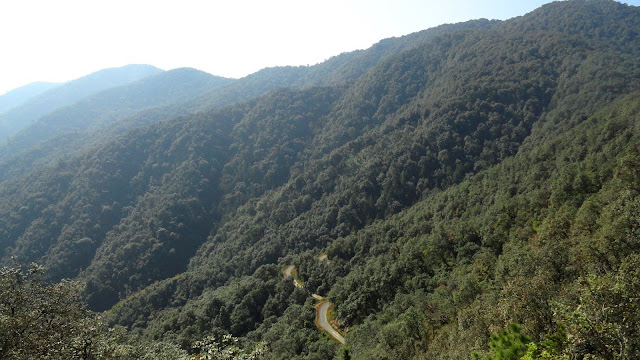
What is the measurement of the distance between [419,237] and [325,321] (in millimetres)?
35725

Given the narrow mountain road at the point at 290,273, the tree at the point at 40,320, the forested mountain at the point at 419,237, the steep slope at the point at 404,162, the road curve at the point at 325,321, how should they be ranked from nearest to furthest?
the tree at the point at 40,320 → the forested mountain at the point at 419,237 → the road curve at the point at 325,321 → the narrow mountain road at the point at 290,273 → the steep slope at the point at 404,162

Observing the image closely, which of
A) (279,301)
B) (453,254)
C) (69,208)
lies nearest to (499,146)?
(453,254)

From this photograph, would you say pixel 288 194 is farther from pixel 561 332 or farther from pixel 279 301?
pixel 561 332

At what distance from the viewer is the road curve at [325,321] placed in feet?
219

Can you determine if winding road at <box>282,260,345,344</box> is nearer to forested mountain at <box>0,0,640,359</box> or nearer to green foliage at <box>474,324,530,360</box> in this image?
forested mountain at <box>0,0,640,359</box>

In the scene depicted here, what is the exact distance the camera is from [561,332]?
22.0m

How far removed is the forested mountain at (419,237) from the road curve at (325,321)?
215cm

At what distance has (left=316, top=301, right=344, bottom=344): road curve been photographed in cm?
6688

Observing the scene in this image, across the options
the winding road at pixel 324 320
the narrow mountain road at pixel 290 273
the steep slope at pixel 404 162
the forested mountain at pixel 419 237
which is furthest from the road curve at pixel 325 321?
the steep slope at pixel 404 162

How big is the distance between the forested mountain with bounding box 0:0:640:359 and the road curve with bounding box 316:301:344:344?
2148mm

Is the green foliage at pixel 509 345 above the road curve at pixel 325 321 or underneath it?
above

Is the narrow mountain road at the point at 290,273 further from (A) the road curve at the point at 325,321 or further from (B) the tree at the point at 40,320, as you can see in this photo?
(B) the tree at the point at 40,320

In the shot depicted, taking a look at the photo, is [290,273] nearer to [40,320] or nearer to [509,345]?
[509,345]

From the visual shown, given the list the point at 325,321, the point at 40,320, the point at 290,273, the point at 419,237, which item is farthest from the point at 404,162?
the point at 40,320
